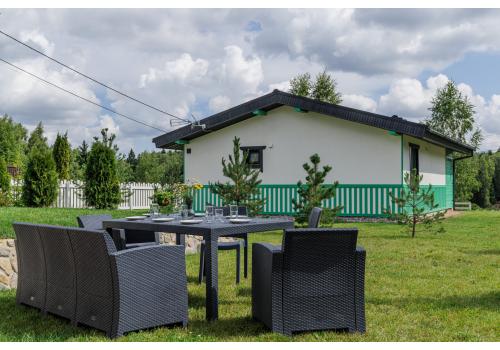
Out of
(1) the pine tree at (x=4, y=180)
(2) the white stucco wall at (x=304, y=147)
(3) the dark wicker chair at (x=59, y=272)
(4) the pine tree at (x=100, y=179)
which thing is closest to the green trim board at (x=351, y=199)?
(2) the white stucco wall at (x=304, y=147)

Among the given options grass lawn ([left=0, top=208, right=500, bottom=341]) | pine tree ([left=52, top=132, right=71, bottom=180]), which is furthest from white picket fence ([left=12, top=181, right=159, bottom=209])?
grass lawn ([left=0, top=208, right=500, bottom=341])

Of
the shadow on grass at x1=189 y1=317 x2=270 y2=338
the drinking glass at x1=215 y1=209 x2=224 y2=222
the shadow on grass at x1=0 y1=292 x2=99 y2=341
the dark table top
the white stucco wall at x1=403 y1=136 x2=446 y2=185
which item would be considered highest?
the white stucco wall at x1=403 y1=136 x2=446 y2=185

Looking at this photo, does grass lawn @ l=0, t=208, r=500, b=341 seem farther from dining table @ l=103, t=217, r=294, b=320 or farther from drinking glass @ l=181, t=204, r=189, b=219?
drinking glass @ l=181, t=204, r=189, b=219

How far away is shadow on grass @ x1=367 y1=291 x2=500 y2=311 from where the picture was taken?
4969mm

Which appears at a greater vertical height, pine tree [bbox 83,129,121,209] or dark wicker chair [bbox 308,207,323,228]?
pine tree [bbox 83,129,121,209]

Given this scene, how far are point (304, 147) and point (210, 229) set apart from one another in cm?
1200

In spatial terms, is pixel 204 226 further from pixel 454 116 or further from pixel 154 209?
pixel 454 116

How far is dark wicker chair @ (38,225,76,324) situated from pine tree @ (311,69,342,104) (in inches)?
1161

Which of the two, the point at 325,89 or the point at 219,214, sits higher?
the point at 325,89

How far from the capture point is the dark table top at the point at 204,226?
457 cm

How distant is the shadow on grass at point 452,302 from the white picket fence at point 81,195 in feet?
42.2

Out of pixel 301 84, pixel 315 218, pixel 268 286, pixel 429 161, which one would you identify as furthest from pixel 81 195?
pixel 301 84

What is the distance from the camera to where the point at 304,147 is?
16.2m
